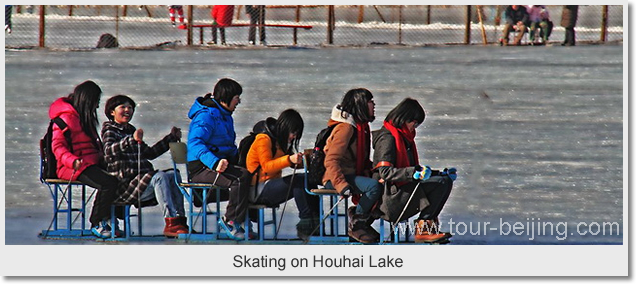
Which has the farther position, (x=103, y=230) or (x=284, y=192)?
(x=103, y=230)

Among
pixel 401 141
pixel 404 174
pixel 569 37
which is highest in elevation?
pixel 569 37

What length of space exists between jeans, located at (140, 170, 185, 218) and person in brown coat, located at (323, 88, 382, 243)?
3.52ft

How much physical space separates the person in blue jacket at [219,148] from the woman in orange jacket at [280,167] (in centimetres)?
9

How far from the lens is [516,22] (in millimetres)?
23641

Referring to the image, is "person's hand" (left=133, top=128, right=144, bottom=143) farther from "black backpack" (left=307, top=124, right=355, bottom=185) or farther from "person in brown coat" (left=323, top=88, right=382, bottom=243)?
"person in brown coat" (left=323, top=88, right=382, bottom=243)

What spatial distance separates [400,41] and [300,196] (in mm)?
15210

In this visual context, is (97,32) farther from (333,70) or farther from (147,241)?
(147,241)

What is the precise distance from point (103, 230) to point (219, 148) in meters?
1.07

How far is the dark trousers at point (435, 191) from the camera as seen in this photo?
902 centimetres

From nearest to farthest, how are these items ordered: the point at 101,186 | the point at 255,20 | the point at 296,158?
the point at 296,158, the point at 101,186, the point at 255,20

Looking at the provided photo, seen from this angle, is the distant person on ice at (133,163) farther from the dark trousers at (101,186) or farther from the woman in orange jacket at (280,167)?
the woman in orange jacket at (280,167)

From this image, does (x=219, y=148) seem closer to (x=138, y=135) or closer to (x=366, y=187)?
(x=138, y=135)

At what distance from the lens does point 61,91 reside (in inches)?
735

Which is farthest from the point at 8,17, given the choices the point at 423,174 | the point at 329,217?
the point at 423,174
